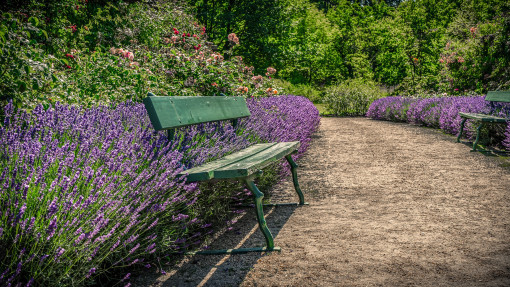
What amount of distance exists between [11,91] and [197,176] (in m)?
1.94

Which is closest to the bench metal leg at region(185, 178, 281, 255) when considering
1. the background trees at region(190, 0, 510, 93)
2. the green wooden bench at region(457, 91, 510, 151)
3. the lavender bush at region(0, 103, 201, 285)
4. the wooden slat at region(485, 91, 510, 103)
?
the lavender bush at region(0, 103, 201, 285)

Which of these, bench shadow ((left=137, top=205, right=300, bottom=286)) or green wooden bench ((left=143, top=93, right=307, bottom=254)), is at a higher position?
green wooden bench ((left=143, top=93, right=307, bottom=254))

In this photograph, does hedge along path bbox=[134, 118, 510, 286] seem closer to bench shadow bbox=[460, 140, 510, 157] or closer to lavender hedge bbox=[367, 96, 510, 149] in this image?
bench shadow bbox=[460, 140, 510, 157]

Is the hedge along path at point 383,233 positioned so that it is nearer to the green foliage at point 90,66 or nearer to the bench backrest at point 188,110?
the bench backrest at point 188,110

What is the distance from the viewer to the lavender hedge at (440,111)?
8477 millimetres

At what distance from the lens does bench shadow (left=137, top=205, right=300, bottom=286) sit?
2.46 m

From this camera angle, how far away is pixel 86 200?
5.98 ft

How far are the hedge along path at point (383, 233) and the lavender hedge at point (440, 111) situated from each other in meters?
2.35

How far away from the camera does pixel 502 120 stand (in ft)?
22.3

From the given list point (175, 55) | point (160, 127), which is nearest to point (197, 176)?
point (160, 127)

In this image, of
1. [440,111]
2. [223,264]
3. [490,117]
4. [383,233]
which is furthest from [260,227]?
[440,111]

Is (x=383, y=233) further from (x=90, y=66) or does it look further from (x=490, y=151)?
(x=490, y=151)

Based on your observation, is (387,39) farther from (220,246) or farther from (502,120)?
(220,246)

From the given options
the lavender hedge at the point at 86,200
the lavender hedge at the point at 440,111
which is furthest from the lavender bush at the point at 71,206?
the lavender hedge at the point at 440,111
